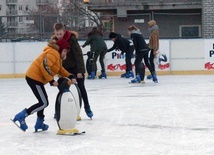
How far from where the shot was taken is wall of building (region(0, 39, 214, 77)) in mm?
23125

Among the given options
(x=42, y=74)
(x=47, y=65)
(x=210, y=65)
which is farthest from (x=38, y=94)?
(x=210, y=65)

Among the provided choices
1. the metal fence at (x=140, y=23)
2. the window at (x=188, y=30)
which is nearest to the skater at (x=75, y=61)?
the metal fence at (x=140, y=23)

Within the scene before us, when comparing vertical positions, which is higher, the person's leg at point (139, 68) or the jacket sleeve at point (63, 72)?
the jacket sleeve at point (63, 72)

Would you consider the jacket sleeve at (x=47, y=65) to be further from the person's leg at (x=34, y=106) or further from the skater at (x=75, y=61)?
the skater at (x=75, y=61)

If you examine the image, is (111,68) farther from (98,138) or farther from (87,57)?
(98,138)

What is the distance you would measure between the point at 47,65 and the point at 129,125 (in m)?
1.78

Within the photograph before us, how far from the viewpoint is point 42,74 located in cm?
954

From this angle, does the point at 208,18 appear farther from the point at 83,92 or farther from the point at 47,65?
the point at 47,65

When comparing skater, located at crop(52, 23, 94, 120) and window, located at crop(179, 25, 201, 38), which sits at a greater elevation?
window, located at crop(179, 25, 201, 38)

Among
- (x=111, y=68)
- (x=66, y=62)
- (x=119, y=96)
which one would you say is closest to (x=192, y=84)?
(x=119, y=96)

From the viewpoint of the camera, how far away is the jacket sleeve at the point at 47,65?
931 centimetres

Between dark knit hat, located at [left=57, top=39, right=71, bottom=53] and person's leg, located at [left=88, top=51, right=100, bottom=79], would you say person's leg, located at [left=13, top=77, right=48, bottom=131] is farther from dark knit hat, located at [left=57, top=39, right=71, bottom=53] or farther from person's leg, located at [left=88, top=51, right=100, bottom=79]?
person's leg, located at [left=88, top=51, right=100, bottom=79]

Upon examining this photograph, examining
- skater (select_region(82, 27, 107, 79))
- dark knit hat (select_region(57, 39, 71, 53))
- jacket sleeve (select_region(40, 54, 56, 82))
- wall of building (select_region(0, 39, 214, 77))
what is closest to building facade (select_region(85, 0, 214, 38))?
wall of building (select_region(0, 39, 214, 77))

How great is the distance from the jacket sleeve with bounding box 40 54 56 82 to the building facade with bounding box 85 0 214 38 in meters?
21.9
